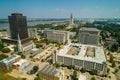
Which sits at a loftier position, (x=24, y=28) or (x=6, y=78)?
(x=24, y=28)

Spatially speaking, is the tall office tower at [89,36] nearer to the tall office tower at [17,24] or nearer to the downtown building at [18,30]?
the downtown building at [18,30]

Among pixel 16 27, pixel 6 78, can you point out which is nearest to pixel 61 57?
pixel 6 78

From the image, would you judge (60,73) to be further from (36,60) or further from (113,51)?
(113,51)

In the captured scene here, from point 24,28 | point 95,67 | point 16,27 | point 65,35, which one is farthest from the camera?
point 65,35

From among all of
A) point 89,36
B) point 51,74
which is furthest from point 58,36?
point 51,74

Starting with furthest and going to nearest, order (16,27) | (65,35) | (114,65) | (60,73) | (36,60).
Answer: (65,35) < (16,27) < (36,60) < (114,65) < (60,73)

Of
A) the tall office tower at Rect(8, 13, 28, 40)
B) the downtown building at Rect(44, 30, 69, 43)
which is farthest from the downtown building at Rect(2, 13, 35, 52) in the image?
the downtown building at Rect(44, 30, 69, 43)

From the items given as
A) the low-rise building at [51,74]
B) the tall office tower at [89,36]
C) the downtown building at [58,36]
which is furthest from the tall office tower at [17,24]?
the low-rise building at [51,74]

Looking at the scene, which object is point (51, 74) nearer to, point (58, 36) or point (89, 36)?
point (89, 36)
